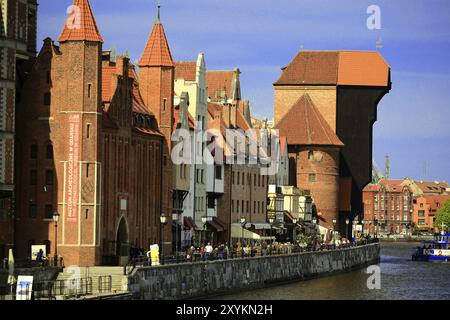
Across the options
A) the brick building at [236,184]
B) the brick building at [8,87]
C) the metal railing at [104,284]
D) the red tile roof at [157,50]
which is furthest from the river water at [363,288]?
the red tile roof at [157,50]

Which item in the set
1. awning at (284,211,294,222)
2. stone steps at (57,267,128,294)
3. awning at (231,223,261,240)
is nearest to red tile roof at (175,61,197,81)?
awning at (231,223,261,240)

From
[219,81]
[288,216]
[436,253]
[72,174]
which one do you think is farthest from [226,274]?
[436,253]

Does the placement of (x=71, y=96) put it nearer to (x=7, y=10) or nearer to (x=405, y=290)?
(x=7, y=10)

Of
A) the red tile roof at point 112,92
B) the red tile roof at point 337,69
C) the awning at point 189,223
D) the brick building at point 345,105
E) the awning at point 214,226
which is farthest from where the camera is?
the red tile roof at point 337,69

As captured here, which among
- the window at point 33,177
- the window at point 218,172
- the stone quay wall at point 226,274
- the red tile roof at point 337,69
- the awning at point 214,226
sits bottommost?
the stone quay wall at point 226,274

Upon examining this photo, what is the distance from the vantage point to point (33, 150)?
7256cm

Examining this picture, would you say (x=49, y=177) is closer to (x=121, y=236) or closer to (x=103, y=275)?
(x=121, y=236)

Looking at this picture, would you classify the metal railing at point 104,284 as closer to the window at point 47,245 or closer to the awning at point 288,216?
the window at point 47,245

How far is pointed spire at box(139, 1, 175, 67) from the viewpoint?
84250 mm

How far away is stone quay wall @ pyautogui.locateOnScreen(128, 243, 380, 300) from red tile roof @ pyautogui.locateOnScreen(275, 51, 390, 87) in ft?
136

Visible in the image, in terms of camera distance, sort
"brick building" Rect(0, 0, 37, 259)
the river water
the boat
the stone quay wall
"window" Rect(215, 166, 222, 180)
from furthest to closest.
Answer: the boat
"window" Rect(215, 166, 222, 180)
the river water
"brick building" Rect(0, 0, 37, 259)
the stone quay wall

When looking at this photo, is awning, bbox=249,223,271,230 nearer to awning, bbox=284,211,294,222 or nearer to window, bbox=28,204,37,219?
awning, bbox=284,211,294,222

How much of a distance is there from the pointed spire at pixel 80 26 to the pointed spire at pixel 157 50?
492 inches

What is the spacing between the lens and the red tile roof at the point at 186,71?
338ft
